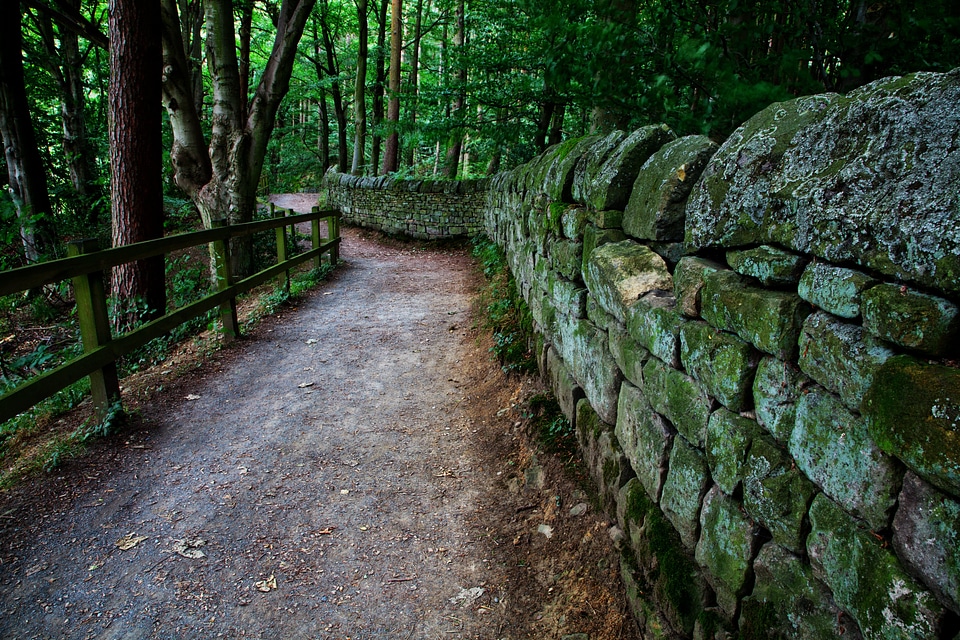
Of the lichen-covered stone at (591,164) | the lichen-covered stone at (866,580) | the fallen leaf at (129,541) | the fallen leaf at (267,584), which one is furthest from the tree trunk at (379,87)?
the lichen-covered stone at (866,580)

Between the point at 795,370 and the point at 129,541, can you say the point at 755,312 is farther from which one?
the point at 129,541

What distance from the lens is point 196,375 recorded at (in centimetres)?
507

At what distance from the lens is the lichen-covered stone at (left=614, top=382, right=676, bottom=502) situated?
2.28 meters

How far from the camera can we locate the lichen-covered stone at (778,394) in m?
1.49

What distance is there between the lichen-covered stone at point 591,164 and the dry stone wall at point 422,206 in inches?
389

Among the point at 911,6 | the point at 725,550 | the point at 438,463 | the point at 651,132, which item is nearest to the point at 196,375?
the point at 438,463

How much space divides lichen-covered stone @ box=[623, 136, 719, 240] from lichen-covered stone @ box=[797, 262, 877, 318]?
2.86 feet

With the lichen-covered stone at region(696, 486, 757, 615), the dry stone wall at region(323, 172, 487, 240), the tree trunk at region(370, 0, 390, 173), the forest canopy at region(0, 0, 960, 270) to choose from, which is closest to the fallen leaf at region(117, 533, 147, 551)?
the lichen-covered stone at region(696, 486, 757, 615)

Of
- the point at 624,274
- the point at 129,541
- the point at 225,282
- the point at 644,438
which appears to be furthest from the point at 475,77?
the point at 129,541

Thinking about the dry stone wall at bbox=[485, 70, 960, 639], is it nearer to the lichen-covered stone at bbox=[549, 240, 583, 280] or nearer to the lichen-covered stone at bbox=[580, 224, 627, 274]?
the lichen-covered stone at bbox=[580, 224, 627, 274]

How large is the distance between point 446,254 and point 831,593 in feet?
37.6

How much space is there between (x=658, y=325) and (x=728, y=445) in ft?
2.08

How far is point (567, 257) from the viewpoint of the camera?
3674mm

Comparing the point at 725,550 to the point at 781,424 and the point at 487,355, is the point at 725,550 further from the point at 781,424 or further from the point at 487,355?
the point at 487,355
